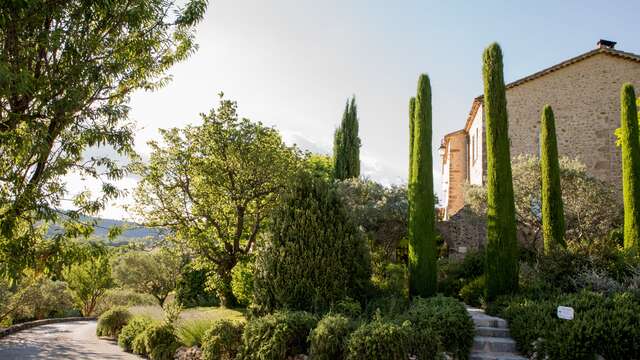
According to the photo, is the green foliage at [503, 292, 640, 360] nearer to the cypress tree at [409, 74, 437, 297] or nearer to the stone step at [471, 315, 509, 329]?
the stone step at [471, 315, 509, 329]

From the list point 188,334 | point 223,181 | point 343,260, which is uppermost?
point 223,181

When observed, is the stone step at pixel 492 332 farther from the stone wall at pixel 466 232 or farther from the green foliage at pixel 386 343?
the stone wall at pixel 466 232

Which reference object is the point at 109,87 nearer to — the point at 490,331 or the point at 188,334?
the point at 188,334

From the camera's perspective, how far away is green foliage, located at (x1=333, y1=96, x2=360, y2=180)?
31.3 meters

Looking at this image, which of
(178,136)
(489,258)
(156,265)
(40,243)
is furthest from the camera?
(156,265)

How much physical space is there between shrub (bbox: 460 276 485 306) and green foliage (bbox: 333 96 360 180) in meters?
15.9

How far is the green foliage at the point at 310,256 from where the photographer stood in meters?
10.7

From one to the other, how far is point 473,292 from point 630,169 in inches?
290

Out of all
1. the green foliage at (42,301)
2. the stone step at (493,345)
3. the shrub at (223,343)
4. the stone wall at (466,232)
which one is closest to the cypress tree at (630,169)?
the stone wall at (466,232)

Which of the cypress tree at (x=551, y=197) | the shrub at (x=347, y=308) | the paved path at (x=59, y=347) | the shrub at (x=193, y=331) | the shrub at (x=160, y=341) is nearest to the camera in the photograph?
the shrub at (x=347, y=308)

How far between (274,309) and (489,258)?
6784mm

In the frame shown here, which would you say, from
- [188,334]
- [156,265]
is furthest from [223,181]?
[156,265]

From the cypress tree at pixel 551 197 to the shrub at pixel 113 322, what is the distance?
14876mm

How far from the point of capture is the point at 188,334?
1171 cm
